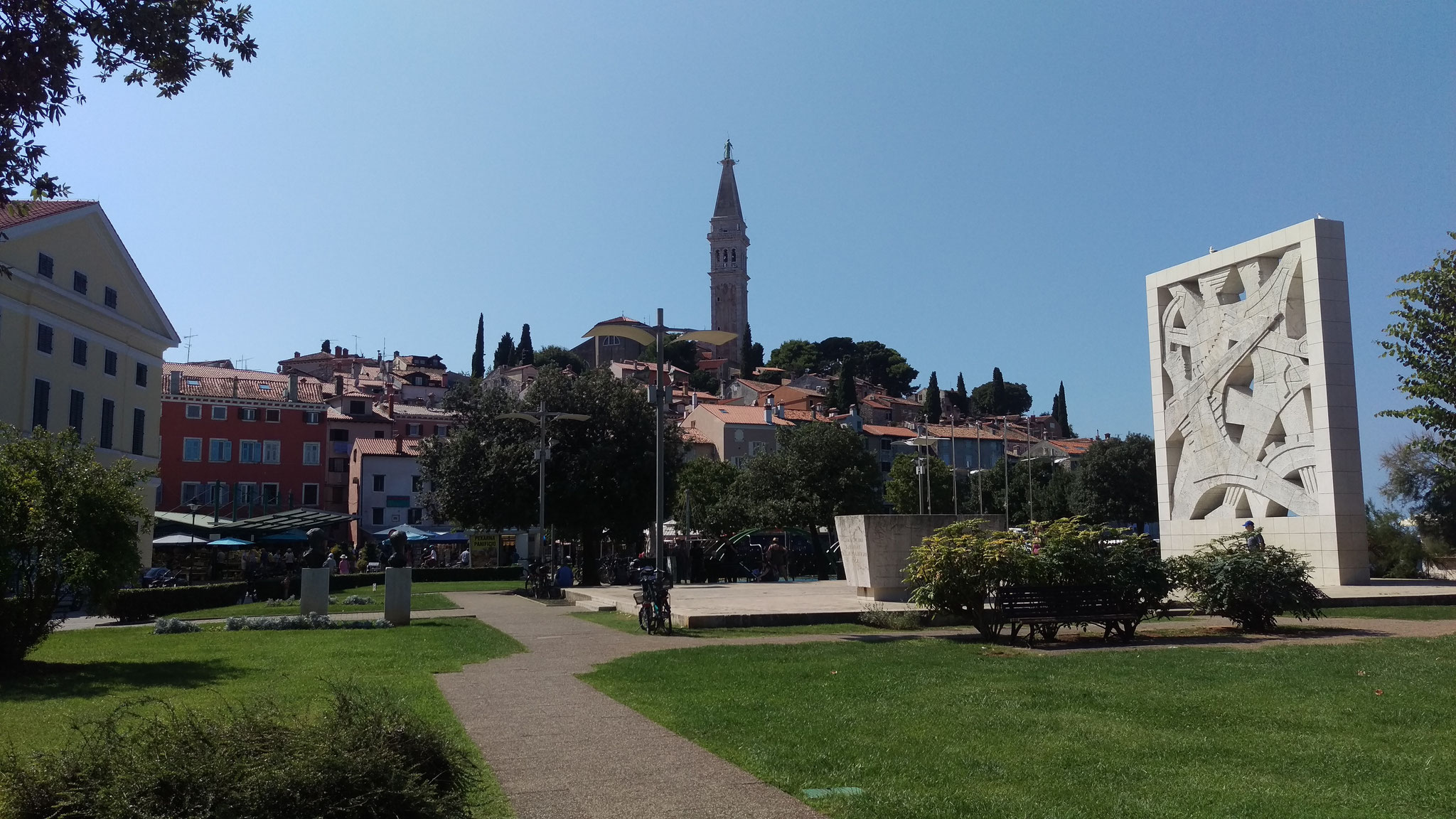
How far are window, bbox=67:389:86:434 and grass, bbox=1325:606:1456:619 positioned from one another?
38.3m

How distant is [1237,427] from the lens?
30.2 metres

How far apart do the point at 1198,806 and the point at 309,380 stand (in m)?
80.9

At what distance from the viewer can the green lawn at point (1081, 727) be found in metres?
6.16

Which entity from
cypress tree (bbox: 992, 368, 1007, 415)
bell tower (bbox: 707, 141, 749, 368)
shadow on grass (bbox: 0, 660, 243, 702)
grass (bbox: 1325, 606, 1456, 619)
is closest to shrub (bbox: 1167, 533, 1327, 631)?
grass (bbox: 1325, 606, 1456, 619)

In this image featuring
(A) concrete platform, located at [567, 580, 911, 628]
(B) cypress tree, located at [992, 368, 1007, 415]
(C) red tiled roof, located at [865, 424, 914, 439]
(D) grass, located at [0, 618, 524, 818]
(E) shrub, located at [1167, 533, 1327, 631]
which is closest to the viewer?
(D) grass, located at [0, 618, 524, 818]

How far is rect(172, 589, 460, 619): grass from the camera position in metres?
25.1

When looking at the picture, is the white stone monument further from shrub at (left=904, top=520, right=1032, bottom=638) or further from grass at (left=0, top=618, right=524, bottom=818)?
grass at (left=0, top=618, right=524, bottom=818)

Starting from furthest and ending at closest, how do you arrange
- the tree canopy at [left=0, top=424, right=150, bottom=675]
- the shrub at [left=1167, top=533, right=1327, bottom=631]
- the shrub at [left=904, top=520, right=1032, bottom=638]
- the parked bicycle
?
the parked bicycle
the shrub at [left=1167, top=533, right=1327, bottom=631]
the shrub at [left=904, top=520, right=1032, bottom=638]
the tree canopy at [left=0, top=424, right=150, bottom=675]

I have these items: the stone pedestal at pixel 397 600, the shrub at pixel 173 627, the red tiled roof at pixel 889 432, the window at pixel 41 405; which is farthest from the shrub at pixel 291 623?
the red tiled roof at pixel 889 432

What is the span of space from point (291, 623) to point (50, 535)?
698cm

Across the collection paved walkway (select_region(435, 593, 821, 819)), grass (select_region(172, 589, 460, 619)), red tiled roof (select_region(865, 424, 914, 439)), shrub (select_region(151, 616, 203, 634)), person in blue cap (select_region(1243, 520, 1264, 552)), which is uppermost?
red tiled roof (select_region(865, 424, 914, 439))

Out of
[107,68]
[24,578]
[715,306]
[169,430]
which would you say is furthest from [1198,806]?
[715,306]

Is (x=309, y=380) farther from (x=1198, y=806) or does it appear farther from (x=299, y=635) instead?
(x=1198, y=806)

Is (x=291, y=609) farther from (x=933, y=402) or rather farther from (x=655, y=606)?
(x=933, y=402)
